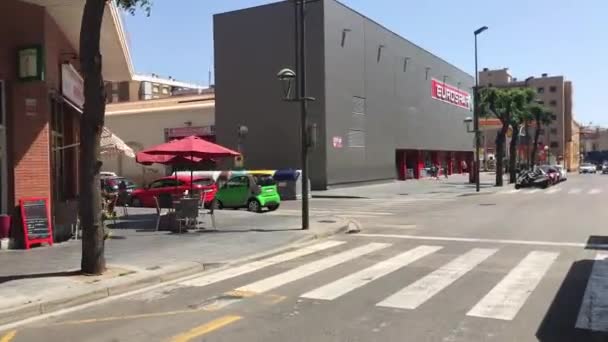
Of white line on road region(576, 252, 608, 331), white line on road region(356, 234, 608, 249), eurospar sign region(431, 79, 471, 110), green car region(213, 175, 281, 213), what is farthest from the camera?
eurospar sign region(431, 79, 471, 110)

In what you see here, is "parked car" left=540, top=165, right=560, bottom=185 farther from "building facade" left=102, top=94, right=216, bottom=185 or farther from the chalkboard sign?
the chalkboard sign

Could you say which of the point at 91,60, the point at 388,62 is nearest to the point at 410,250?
the point at 91,60

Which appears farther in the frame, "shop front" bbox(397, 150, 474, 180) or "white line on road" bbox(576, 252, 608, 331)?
"shop front" bbox(397, 150, 474, 180)

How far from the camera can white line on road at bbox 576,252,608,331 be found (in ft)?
21.7

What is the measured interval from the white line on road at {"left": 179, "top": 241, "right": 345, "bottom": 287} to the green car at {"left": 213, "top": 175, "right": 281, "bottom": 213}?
32.5 ft

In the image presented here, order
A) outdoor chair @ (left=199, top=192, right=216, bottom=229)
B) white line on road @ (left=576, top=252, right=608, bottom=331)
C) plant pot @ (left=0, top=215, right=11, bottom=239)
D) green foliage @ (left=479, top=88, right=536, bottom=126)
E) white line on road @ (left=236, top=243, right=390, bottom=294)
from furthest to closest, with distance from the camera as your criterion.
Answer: green foliage @ (left=479, top=88, right=536, bottom=126) → outdoor chair @ (left=199, top=192, right=216, bottom=229) → plant pot @ (left=0, top=215, right=11, bottom=239) → white line on road @ (left=236, top=243, right=390, bottom=294) → white line on road @ (left=576, top=252, right=608, bottom=331)

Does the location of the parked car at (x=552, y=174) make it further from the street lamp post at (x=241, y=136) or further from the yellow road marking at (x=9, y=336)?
the yellow road marking at (x=9, y=336)

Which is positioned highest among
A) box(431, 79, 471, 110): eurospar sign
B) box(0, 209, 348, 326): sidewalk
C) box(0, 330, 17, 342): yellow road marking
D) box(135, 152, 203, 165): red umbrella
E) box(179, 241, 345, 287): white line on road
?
box(431, 79, 471, 110): eurospar sign

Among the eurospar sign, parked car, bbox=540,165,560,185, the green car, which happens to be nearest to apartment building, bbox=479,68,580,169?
the eurospar sign

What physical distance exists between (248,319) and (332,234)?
29.1ft

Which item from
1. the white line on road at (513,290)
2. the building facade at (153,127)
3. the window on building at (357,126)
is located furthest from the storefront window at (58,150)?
the building facade at (153,127)

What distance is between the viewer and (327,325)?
262 inches

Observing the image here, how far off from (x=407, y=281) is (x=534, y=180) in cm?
3678

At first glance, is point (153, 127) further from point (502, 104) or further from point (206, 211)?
point (206, 211)
